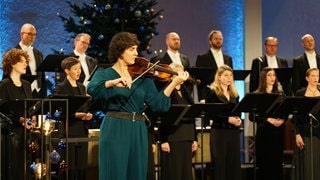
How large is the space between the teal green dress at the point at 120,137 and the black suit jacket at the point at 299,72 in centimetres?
385

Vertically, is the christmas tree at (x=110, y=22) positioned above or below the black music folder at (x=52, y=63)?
above

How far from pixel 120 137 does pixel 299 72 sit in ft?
13.7

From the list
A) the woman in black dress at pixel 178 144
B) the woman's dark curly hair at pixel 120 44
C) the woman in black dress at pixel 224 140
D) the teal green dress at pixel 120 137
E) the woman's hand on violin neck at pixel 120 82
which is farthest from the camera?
the woman in black dress at pixel 224 140

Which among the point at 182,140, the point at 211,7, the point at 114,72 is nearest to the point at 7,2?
the point at 211,7

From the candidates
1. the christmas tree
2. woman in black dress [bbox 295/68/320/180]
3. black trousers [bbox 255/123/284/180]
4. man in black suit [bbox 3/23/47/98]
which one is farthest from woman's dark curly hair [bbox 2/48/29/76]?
woman in black dress [bbox 295/68/320/180]

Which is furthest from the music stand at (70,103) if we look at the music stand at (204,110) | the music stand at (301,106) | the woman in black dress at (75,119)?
the music stand at (301,106)

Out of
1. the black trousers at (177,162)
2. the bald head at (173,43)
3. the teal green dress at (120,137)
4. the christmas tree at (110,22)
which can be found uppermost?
the christmas tree at (110,22)

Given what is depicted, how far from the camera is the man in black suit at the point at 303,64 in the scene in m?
8.21

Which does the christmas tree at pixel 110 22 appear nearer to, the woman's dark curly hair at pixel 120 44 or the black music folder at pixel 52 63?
the black music folder at pixel 52 63

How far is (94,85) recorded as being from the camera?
4797mm

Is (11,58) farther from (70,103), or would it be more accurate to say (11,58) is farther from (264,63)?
(264,63)

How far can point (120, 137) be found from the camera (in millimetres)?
4738

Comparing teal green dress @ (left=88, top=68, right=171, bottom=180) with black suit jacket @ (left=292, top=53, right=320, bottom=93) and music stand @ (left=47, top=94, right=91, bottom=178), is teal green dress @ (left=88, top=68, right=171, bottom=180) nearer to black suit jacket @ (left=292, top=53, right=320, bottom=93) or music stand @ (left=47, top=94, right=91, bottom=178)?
music stand @ (left=47, top=94, right=91, bottom=178)

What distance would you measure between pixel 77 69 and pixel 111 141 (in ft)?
7.70
